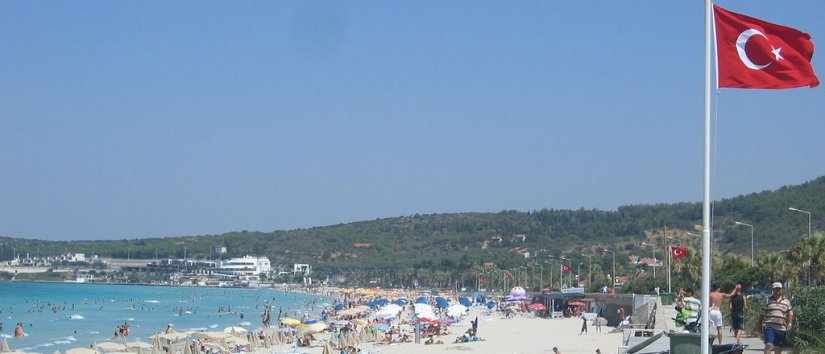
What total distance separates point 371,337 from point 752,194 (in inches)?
4612

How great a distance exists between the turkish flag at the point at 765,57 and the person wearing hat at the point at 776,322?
3365 mm

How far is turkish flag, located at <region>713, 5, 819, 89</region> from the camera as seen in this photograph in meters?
9.64

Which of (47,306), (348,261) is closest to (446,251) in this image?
(348,261)

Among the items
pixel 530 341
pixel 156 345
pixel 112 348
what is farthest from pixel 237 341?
pixel 530 341

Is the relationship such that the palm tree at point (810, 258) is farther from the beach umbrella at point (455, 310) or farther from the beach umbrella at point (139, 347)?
the beach umbrella at point (139, 347)

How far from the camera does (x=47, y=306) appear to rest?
98562mm

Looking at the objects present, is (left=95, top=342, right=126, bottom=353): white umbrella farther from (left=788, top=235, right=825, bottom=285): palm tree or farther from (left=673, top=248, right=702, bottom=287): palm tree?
(left=673, top=248, right=702, bottom=287): palm tree

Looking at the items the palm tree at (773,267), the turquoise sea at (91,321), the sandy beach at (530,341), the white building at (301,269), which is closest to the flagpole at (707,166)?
the sandy beach at (530,341)

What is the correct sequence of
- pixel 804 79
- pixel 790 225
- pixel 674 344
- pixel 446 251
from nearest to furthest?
pixel 804 79 < pixel 674 344 < pixel 790 225 < pixel 446 251

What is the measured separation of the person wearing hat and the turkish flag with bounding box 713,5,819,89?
336 centimetres

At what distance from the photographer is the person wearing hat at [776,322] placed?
12.3 meters

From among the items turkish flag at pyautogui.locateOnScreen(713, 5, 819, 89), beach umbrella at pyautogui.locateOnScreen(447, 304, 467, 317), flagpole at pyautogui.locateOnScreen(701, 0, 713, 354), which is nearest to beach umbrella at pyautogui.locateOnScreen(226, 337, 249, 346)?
beach umbrella at pyautogui.locateOnScreen(447, 304, 467, 317)

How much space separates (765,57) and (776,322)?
3.98 meters

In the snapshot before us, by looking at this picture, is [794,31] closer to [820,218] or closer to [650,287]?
[650,287]
